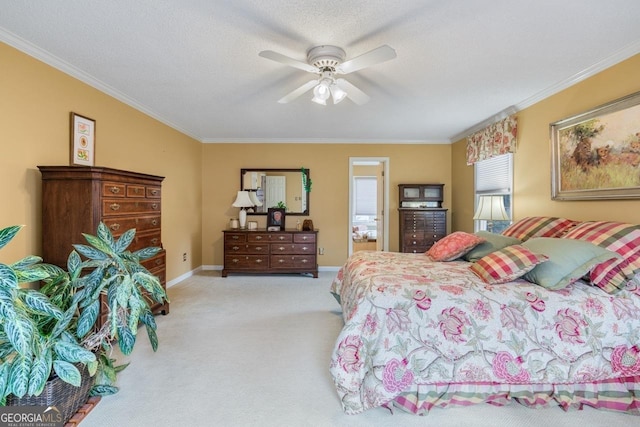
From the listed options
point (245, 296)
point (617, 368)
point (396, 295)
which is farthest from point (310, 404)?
point (245, 296)

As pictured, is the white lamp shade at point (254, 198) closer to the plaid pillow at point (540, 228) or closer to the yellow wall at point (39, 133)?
the yellow wall at point (39, 133)

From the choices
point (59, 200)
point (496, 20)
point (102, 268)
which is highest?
point (496, 20)

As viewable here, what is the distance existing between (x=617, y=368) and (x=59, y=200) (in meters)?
3.99

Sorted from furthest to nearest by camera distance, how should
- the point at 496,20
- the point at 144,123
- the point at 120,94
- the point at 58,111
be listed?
the point at 144,123
the point at 120,94
the point at 58,111
the point at 496,20

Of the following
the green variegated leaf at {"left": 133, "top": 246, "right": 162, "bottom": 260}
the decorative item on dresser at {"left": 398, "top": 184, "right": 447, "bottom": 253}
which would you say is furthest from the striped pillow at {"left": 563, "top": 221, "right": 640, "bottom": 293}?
the decorative item on dresser at {"left": 398, "top": 184, "right": 447, "bottom": 253}

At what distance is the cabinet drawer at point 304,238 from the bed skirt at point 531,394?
340cm

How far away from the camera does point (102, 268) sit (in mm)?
1559

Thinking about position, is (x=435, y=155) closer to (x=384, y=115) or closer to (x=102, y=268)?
(x=384, y=115)

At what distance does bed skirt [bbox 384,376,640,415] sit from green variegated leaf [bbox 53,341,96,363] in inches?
62.0

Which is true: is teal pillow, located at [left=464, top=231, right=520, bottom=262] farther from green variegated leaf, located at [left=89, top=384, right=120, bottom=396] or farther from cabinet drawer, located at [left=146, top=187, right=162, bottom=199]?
cabinet drawer, located at [left=146, top=187, right=162, bottom=199]

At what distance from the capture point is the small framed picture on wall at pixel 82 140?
2795 millimetres

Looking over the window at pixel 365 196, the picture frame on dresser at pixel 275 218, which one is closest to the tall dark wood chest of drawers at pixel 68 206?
the picture frame on dresser at pixel 275 218

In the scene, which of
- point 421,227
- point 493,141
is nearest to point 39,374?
point 493,141

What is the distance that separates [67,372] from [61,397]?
335mm
